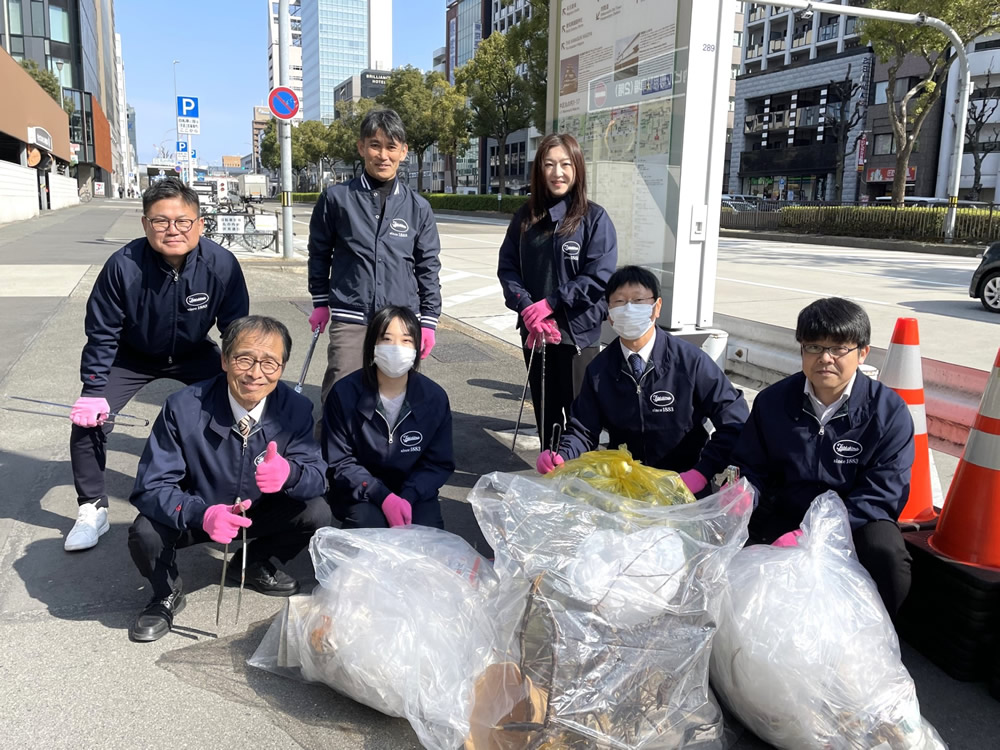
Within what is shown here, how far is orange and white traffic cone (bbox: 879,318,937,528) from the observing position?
3.34 meters

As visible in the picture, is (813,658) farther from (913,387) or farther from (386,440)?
(386,440)

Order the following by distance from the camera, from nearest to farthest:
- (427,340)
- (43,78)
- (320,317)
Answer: (427,340) → (320,317) → (43,78)

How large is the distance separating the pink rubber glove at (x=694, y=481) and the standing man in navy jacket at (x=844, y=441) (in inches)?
9.0

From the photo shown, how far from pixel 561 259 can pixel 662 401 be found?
3.69 ft

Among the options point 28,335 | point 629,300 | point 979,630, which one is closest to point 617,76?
point 629,300

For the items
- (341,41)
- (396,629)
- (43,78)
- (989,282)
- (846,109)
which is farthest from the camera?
(341,41)

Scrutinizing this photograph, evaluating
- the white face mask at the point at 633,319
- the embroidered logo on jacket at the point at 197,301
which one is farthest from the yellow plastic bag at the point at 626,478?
the embroidered logo on jacket at the point at 197,301

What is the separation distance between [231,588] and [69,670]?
2.32ft

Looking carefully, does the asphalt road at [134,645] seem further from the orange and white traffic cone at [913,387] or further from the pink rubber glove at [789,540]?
the orange and white traffic cone at [913,387]

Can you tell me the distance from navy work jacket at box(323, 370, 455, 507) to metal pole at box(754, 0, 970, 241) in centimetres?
999

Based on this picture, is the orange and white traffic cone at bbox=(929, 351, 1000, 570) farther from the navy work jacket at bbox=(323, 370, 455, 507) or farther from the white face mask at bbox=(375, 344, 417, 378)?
the white face mask at bbox=(375, 344, 417, 378)

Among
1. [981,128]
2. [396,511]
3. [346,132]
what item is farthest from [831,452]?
[346,132]

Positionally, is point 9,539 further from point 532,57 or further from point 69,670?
point 532,57

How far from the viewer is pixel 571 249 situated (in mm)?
4098
